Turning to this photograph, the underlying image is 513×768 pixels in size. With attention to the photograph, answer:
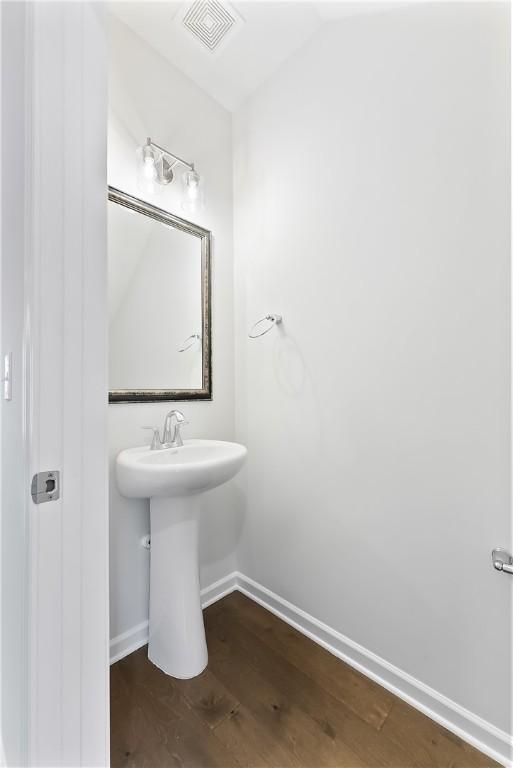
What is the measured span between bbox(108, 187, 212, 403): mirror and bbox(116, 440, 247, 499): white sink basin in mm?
293

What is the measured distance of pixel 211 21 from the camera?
1384 mm

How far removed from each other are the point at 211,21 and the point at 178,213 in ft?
2.50

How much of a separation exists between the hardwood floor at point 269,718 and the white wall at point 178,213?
0.33m

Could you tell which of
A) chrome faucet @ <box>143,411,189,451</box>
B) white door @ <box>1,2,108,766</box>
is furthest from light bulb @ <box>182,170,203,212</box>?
chrome faucet @ <box>143,411,189,451</box>

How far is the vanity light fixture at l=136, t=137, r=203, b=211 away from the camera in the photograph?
53.7 inches

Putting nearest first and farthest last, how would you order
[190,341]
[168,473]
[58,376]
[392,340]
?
1. [58,376]
2. [168,473]
3. [392,340]
4. [190,341]

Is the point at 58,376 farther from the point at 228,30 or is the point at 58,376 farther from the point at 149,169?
the point at 228,30

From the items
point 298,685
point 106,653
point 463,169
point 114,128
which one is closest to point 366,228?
point 463,169

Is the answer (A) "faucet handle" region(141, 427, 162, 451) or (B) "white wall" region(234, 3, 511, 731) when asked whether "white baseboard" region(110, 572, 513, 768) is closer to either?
(B) "white wall" region(234, 3, 511, 731)

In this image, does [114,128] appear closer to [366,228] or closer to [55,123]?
[55,123]

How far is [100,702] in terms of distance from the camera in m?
0.65

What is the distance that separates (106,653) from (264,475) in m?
1.04

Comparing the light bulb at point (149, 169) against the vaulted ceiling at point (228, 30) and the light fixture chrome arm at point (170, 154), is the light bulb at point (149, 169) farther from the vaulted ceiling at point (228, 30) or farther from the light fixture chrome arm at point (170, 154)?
the vaulted ceiling at point (228, 30)

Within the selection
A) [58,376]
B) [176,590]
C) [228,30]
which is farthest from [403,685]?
[228,30]
